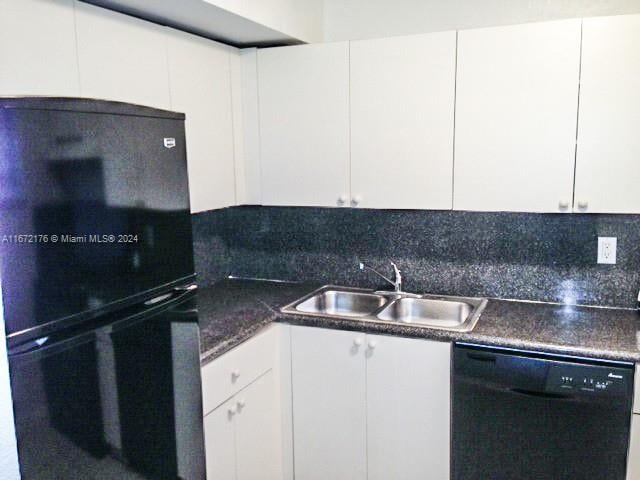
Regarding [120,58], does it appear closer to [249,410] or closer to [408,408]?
[249,410]

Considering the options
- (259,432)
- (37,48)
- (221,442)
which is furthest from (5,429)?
(259,432)

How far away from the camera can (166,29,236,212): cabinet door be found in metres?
2.21

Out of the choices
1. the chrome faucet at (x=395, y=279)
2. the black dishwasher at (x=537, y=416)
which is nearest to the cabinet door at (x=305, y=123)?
the chrome faucet at (x=395, y=279)

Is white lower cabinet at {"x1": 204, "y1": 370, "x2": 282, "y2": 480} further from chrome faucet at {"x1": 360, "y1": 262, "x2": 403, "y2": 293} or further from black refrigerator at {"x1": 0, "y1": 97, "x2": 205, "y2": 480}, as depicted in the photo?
chrome faucet at {"x1": 360, "y1": 262, "x2": 403, "y2": 293}

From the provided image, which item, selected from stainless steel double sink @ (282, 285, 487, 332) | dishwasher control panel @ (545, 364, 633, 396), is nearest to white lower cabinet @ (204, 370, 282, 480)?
stainless steel double sink @ (282, 285, 487, 332)

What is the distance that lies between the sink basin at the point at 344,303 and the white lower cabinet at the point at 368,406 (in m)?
0.36

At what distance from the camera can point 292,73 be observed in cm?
254

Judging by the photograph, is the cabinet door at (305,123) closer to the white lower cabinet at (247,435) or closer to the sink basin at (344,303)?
the sink basin at (344,303)

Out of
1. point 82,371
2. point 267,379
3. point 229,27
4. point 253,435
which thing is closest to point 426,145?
point 229,27

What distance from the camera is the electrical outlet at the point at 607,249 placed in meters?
2.42

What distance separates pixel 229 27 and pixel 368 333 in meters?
1.34

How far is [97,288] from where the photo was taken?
3.92 feet

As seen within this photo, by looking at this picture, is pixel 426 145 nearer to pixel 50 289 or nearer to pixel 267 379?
pixel 267 379

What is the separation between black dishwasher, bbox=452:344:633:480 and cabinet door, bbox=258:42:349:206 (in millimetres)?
943
